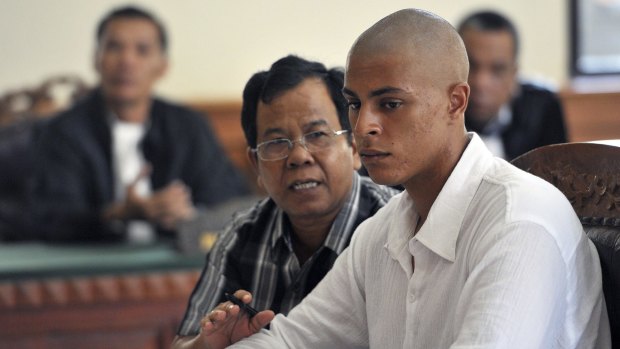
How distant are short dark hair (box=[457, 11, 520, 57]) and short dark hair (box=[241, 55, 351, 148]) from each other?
174 cm

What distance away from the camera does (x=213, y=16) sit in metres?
4.63

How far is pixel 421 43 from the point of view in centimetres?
149

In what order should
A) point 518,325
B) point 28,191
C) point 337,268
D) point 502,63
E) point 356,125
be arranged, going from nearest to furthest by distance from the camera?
point 518,325 → point 356,125 → point 337,268 → point 502,63 → point 28,191

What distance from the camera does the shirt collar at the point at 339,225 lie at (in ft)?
6.41

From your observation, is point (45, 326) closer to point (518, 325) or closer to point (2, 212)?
point (2, 212)

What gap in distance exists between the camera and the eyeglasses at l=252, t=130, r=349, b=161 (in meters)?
1.98

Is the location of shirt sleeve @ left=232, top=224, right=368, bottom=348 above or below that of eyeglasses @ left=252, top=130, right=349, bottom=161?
below

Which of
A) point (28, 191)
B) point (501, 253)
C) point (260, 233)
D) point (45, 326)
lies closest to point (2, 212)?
point (28, 191)

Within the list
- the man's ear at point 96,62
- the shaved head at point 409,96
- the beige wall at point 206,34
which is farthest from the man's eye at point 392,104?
the beige wall at point 206,34

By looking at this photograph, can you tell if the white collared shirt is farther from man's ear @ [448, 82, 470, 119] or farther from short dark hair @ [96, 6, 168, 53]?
short dark hair @ [96, 6, 168, 53]

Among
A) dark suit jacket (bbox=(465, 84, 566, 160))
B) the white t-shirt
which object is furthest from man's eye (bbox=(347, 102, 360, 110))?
the white t-shirt

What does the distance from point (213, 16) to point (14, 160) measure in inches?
42.0

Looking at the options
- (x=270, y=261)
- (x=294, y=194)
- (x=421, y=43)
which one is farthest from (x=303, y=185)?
(x=421, y=43)

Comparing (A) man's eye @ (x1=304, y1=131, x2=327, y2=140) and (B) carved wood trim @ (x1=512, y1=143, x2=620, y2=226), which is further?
(A) man's eye @ (x1=304, y1=131, x2=327, y2=140)
